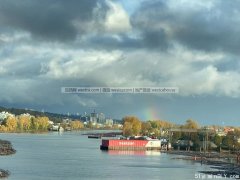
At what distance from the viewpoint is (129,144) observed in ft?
293

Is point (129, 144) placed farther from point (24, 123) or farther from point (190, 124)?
point (24, 123)

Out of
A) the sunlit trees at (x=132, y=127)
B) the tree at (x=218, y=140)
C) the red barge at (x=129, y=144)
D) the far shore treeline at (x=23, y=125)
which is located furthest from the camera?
the far shore treeline at (x=23, y=125)

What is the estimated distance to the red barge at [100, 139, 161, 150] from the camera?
86.8m

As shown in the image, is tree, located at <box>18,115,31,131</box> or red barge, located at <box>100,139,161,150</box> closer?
red barge, located at <box>100,139,161,150</box>

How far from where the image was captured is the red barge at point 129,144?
3418 inches

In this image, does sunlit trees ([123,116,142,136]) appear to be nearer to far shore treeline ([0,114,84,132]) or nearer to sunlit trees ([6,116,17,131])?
sunlit trees ([6,116,17,131])

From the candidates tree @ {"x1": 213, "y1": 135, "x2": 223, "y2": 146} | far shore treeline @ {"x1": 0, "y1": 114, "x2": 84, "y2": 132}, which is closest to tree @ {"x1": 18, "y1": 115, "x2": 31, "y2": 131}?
far shore treeline @ {"x1": 0, "y1": 114, "x2": 84, "y2": 132}

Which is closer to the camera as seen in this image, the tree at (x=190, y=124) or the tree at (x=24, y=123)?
the tree at (x=190, y=124)

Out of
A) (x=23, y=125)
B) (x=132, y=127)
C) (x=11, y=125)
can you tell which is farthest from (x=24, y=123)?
(x=132, y=127)

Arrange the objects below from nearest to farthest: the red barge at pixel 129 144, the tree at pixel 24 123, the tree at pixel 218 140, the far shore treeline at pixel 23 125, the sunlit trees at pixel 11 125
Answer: the tree at pixel 218 140
the red barge at pixel 129 144
the sunlit trees at pixel 11 125
the far shore treeline at pixel 23 125
the tree at pixel 24 123

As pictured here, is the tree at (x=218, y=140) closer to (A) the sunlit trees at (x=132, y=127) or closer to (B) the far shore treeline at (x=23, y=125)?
(A) the sunlit trees at (x=132, y=127)

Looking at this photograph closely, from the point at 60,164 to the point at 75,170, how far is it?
6.08 metres

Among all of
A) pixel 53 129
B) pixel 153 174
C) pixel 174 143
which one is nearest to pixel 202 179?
pixel 153 174

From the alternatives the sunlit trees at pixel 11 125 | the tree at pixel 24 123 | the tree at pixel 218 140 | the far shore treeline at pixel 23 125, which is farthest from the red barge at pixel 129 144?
the tree at pixel 24 123
